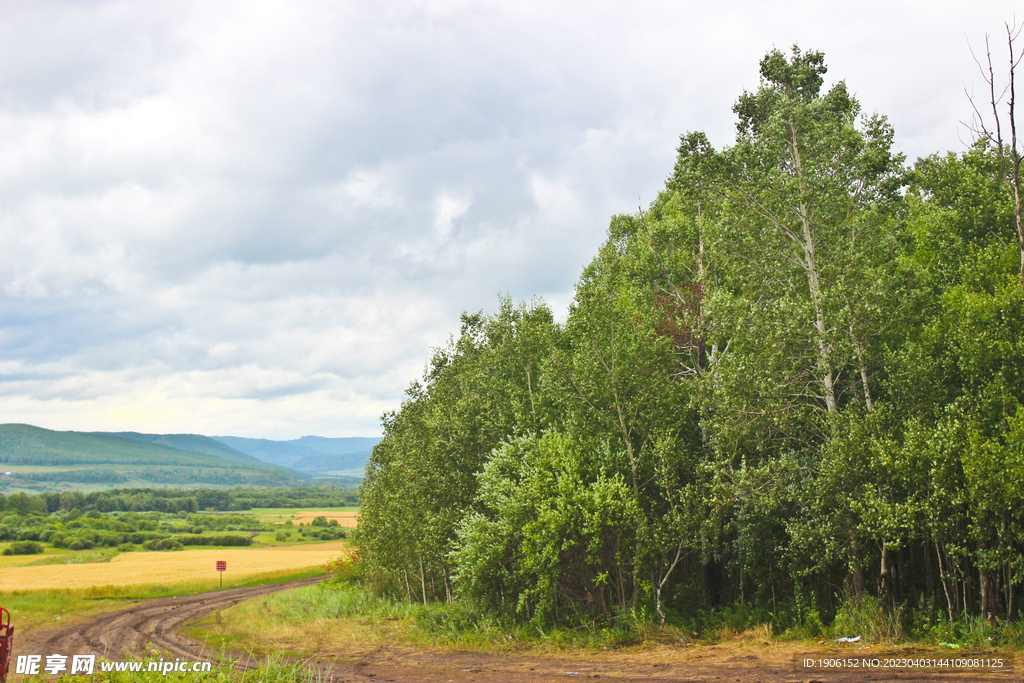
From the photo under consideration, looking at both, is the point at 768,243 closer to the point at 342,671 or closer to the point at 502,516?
the point at 502,516

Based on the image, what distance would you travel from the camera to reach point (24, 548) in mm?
92688

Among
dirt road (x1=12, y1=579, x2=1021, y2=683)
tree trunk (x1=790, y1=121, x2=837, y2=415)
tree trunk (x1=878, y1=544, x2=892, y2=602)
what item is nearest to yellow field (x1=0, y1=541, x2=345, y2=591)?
dirt road (x1=12, y1=579, x2=1021, y2=683)

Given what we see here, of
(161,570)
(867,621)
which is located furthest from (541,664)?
(161,570)

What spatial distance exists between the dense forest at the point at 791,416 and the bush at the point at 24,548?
306 feet

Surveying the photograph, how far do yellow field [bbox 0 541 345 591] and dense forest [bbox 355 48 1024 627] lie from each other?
3133 centimetres

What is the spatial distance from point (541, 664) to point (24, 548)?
104188 millimetres

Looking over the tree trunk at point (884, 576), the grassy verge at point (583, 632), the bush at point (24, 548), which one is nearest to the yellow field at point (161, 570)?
the bush at point (24, 548)

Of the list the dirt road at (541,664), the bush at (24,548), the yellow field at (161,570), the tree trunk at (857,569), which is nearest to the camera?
the dirt road at (541,664)

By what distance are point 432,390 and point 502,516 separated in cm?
1305

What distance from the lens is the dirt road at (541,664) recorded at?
15.4 m

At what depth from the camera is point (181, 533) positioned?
409 ft

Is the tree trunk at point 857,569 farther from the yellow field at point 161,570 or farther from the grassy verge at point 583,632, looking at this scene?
the yellow field at point 161,570

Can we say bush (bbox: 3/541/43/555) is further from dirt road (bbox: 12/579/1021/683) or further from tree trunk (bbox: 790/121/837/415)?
tree trunk (bbox: 790/121/837/415)

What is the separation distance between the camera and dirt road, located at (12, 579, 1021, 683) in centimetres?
1542
